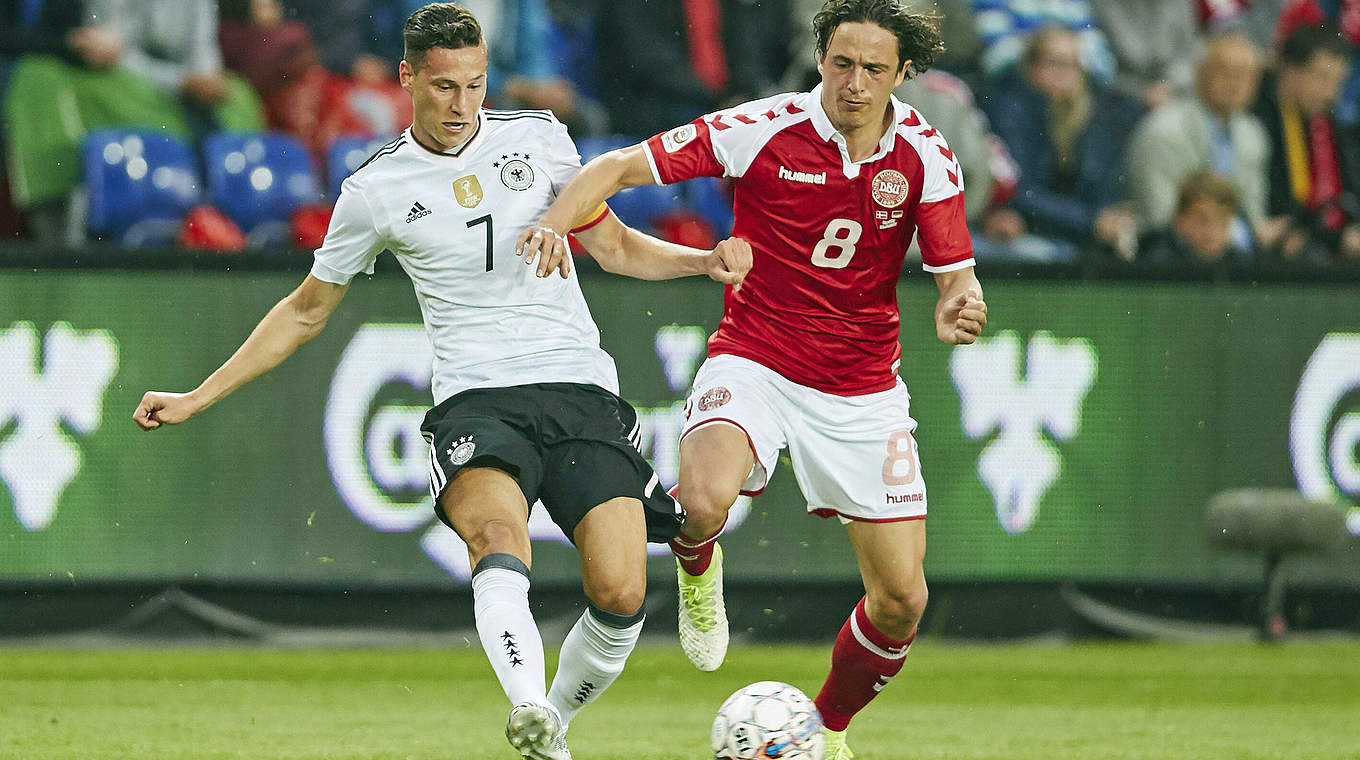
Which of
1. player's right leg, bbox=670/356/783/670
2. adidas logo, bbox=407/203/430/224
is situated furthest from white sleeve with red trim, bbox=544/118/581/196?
player's right leg, bbox=670/356/783/670

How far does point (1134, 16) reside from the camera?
41.7ft

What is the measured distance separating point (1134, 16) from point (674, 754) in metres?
7.83

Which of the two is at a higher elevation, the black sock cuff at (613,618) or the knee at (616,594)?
the knee at (616,594)

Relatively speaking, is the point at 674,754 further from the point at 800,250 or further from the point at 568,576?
the point at 568,576

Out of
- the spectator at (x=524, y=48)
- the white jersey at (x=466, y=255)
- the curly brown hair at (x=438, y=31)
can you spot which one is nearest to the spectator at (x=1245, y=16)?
the spectator at (x=524, y=48)

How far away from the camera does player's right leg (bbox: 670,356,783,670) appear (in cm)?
609

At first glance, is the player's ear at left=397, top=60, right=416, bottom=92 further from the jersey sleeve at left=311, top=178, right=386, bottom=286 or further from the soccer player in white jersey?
the jersey sleeve at left=311, top=178, right=386, bottom=286

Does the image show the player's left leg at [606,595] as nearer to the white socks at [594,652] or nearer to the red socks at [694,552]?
the white socks at [594,652]

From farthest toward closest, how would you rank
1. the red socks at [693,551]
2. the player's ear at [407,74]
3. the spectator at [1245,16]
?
the spectator at [1245,16] < the red socks at [693,551] < the player's ear at [407,74]

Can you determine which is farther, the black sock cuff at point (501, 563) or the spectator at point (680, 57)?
the spectator at point (680, 57)

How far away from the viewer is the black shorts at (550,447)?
5.48 metres

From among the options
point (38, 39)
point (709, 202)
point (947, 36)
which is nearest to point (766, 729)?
point (709, 202)

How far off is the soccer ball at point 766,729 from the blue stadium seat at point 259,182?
203 inches

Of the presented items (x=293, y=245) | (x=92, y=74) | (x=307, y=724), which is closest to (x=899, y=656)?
(x=307, y=724)
